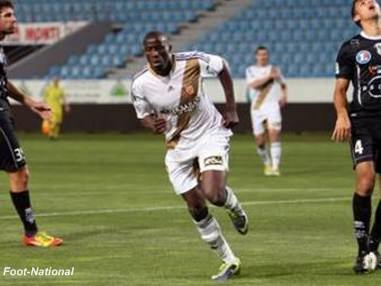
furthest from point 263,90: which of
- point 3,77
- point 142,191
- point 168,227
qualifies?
point 3,77

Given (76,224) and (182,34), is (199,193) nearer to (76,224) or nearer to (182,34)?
(76,224)

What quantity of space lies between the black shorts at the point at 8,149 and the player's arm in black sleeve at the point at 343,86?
3.60m

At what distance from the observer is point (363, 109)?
10.7 metres

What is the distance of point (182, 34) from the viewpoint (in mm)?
46594

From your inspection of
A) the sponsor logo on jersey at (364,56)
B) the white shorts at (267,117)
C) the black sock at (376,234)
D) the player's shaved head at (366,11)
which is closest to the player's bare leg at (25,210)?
the black sock at (376,234)

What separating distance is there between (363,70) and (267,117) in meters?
13.4

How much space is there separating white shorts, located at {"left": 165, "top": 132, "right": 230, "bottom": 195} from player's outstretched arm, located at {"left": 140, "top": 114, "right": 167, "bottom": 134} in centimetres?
27

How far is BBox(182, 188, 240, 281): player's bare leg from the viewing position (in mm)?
10367

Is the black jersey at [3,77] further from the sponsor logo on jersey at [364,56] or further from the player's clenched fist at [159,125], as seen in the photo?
the sponsor logo on jersey at [364,56]

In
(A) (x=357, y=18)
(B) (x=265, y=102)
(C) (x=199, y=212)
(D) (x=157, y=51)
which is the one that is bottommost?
(B) (x=265, y=102)

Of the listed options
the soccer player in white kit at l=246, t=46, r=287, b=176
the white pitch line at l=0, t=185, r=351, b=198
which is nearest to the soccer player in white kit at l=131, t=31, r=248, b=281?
the white pitch line at l=0, t=185, r=351, b=198

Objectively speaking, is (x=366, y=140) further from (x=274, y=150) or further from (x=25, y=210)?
(x=274, y=150)

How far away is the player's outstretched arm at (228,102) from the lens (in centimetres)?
1092

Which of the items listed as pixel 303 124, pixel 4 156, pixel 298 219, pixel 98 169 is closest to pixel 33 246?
pixel 4 156
